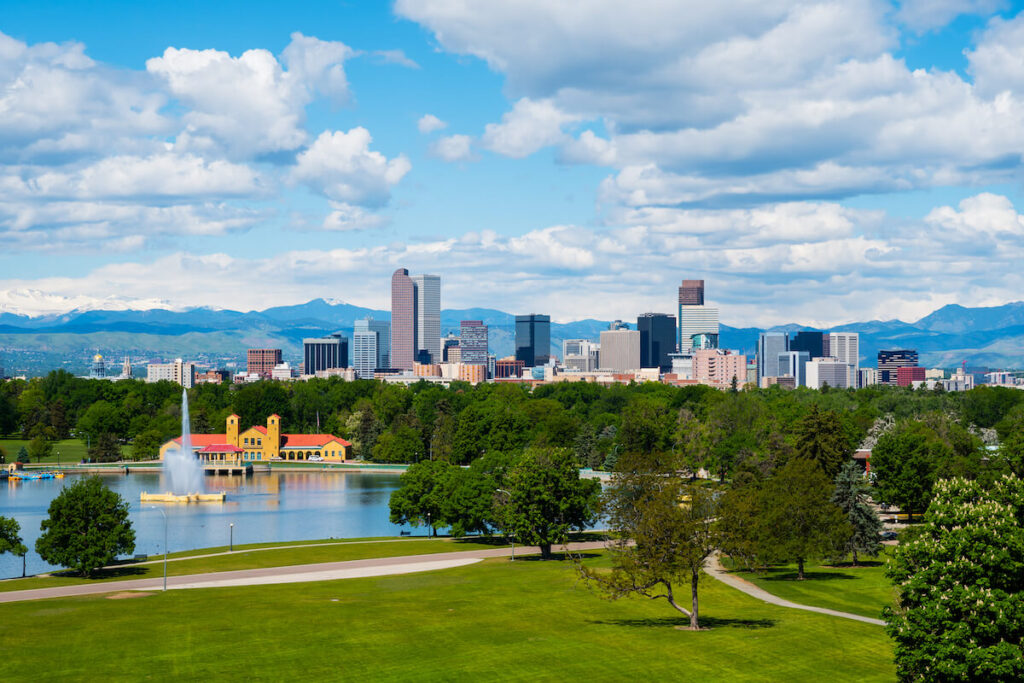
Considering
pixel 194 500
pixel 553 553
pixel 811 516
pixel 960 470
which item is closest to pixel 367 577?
pixel 553 553

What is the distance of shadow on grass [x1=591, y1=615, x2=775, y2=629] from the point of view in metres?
45.2

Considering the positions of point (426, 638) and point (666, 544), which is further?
point (666, 544)

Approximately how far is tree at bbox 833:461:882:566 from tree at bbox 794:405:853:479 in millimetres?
21083

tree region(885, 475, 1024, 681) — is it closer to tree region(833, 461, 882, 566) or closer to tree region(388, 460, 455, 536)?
tree region(833, 461, 882, 566)

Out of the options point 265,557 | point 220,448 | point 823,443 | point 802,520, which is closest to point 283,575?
point 265,557

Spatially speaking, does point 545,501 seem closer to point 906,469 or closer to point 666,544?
point 666,544

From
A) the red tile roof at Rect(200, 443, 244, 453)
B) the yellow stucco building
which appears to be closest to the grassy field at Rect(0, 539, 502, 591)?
the red tile roof at Rect(200, 443, 244, 453)

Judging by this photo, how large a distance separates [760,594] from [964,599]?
85.4 ft

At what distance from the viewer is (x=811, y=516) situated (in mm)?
61281

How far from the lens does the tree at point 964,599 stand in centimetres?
3017

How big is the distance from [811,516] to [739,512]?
18083mm

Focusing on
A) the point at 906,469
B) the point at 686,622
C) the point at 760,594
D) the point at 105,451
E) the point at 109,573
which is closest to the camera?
the point at 686,622

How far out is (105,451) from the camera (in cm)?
16288

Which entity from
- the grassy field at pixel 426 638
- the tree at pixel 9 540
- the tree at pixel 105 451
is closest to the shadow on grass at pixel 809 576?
the grassy field at pixel 426 638
